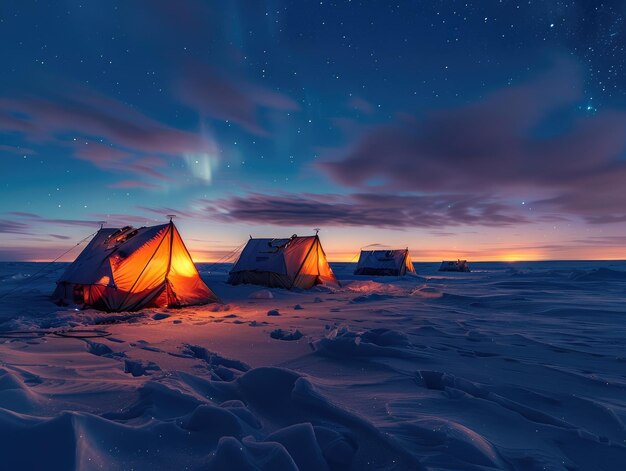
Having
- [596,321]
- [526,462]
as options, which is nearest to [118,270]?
[526,462]

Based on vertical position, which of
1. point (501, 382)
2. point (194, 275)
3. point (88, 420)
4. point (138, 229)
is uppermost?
point (138, 229)

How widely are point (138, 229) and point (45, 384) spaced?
1039 cm

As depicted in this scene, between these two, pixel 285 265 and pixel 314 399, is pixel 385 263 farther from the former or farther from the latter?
pixel 314 399

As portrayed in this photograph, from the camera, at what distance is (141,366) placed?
188 inches

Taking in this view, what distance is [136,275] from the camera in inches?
452

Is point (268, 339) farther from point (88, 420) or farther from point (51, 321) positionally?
point (51, 321)

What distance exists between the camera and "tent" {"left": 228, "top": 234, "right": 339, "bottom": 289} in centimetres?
1988

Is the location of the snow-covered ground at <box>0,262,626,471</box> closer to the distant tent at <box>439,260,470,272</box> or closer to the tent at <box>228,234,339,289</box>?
the tent at <box>228,234,339,289</box>

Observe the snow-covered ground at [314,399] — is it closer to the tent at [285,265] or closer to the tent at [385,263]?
the tent at [285,265]

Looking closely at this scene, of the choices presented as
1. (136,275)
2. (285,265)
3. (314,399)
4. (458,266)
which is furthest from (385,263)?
(314,399)

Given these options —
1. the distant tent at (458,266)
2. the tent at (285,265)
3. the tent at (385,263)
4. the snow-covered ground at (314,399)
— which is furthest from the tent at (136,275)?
the distant tent at (458,266)

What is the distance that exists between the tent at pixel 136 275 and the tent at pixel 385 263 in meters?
25.4

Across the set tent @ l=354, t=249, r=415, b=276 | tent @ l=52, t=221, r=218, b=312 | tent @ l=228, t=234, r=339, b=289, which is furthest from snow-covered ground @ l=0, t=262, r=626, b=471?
tent @ l=354, t=249, r=415, b=276

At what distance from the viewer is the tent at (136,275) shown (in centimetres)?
1116
